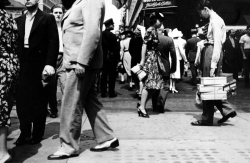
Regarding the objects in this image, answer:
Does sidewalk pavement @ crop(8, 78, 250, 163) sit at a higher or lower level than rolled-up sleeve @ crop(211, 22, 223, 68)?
lower

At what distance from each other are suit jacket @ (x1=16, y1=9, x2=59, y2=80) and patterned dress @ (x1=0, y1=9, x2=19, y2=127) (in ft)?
3.35

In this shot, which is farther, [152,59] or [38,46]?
[152,59]

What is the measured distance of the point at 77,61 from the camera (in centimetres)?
477

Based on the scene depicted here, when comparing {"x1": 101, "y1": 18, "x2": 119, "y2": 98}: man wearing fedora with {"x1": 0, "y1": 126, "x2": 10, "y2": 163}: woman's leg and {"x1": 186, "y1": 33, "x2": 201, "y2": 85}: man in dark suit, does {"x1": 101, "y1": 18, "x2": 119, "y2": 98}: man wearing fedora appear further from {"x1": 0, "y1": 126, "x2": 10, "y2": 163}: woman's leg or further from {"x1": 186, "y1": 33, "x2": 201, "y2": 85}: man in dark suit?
{"x1": 0, "y1": 126, "x2": 10, "y2": 163}: woman's leg

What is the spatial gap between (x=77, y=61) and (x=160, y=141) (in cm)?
176

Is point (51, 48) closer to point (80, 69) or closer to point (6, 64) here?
point (80, 69)

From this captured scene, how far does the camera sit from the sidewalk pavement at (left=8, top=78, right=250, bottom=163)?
16.1ft

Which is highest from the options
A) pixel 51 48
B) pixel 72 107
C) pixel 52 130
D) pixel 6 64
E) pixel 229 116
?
pixel 51 48

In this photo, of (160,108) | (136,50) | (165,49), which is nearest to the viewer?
(160,108)

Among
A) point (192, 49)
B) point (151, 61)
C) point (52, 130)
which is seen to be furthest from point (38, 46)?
point (192, 49)

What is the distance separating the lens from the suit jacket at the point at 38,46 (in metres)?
5.67

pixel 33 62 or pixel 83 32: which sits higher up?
pixel 83 32

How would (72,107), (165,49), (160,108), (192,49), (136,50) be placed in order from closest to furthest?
(72,107) < (160,108) < (165,49) < (136,50) < (192,49)

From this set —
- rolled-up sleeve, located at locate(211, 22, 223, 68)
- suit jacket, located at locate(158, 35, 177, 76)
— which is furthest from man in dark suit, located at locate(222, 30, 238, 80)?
rolled-up sleeve, located at locate(211, 22, 223, 68)
